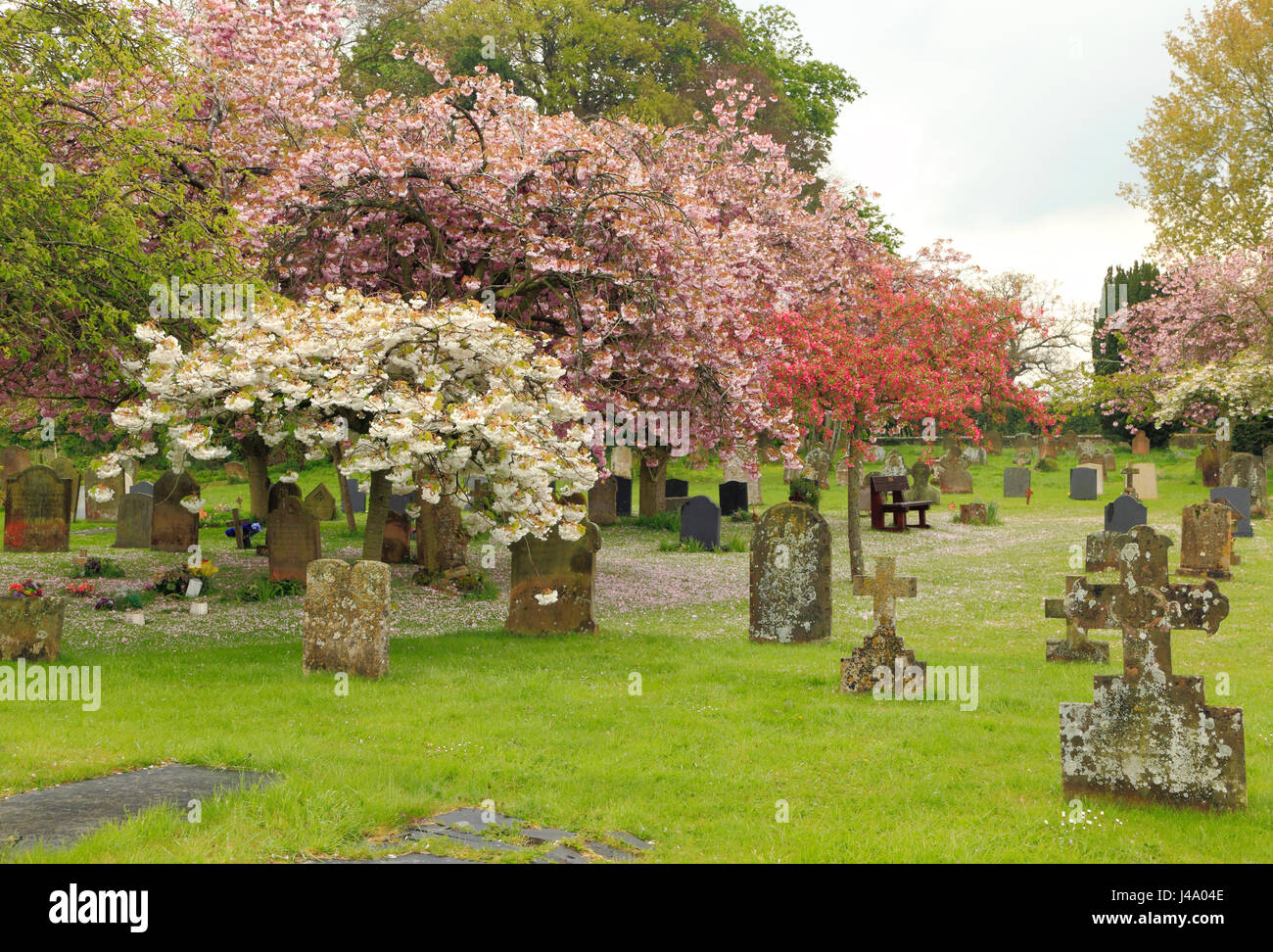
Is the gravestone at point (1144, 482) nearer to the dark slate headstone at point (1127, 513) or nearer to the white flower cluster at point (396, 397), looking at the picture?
the dark slate headstone at point (1127, 513)

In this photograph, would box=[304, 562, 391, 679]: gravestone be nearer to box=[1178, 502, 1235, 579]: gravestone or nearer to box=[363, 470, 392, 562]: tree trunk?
box=[363, 470, 392, 562]: tree trunk

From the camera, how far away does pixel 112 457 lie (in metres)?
10.9

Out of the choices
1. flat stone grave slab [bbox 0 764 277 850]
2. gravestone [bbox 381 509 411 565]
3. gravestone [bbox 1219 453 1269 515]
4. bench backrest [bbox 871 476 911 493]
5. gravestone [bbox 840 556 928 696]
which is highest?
gravestone [bbox 1219 453 1269 515]

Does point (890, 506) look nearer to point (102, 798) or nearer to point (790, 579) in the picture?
point (790, 579)

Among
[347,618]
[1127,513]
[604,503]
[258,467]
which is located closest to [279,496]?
[258,467]

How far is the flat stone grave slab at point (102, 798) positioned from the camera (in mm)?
5930

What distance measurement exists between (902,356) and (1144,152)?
2686 cm

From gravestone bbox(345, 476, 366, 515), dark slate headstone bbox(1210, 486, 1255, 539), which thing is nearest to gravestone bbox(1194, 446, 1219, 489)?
dark slate headstone bbox(1210, 486, 1255, 539)

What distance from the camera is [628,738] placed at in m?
8.30

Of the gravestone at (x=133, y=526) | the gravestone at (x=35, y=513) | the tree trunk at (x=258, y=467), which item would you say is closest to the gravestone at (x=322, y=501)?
the tree trunk at (x=258, y=467)

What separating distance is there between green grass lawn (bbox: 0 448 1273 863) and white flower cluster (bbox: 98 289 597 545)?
1.94 m

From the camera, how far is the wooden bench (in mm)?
25906

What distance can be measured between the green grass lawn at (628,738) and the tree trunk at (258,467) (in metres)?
2.49
